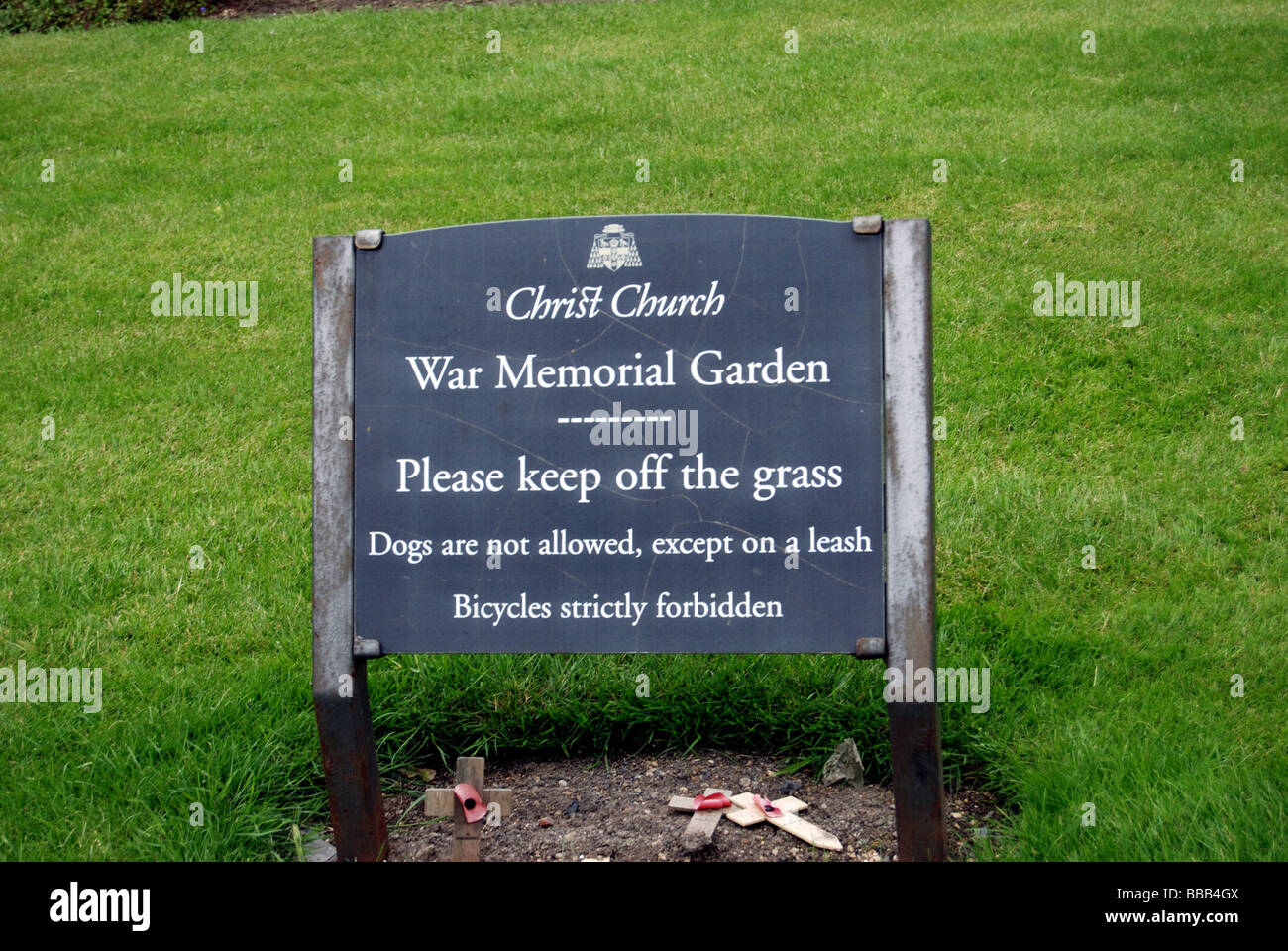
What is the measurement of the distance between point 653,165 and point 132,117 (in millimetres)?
5337

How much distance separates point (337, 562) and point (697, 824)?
3.91 feet

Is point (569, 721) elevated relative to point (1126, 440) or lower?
lower

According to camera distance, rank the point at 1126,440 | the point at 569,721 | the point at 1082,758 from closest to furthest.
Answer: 1. the point at 1082,758
2. the point at 569,721
3. the point at 1126,440

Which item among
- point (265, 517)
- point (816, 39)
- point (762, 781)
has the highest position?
point (816, 39)

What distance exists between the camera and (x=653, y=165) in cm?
852

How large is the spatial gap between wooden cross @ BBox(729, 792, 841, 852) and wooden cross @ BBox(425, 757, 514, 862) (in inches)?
25.5

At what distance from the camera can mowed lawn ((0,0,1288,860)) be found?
10.7ft

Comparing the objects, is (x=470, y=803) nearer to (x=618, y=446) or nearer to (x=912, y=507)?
(x=618, y=446)

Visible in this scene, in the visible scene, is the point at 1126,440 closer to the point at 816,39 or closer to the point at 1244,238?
the point at 1244,238

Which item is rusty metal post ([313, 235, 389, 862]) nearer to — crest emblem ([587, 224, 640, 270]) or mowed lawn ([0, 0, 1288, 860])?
mowed lawn ([0, 0, 1288, 860])

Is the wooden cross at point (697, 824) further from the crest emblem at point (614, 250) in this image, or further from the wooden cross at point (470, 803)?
the crest emblem at point (614, 250)

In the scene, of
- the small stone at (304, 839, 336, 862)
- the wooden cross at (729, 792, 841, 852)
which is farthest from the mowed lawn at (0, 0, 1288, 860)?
the wooden cross at (729, 792, 841, 852)

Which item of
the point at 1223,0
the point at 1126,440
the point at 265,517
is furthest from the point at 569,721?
the point at 1223,0

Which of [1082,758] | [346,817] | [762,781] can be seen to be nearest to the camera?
[346,817]
